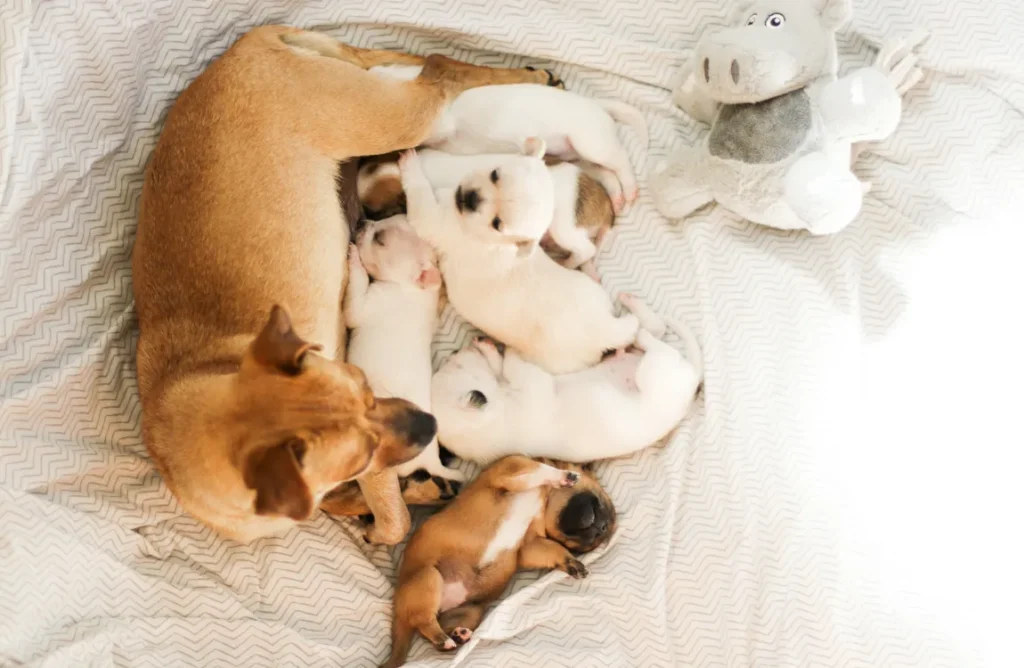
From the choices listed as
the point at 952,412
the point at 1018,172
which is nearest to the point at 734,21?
the point at 1018,172

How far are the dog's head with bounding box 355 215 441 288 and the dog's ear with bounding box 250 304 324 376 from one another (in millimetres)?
815

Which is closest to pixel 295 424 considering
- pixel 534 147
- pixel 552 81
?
pixel 534 147

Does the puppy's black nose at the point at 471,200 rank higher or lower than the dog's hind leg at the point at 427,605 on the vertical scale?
higher

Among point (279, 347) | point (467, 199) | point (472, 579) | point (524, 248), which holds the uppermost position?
point (279, 347)

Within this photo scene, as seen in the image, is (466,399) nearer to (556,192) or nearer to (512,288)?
(512,288)

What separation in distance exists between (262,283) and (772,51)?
5.13 ft

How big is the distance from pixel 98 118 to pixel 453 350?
1.31m

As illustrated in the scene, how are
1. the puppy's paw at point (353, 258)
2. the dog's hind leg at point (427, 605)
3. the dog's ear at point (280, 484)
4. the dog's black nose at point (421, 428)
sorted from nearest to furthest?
the dog's ear at point (280, 484) → the dog's black nose at point (421, 428) → the dog's hind leg at point (427, 605) → the puppy's paw at point (353, 258)

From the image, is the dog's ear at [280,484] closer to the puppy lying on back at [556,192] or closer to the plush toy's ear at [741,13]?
the puppy lying on back at [556,192]

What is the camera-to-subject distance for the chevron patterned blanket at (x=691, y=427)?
2453 millimetres

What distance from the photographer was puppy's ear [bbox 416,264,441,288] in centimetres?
274

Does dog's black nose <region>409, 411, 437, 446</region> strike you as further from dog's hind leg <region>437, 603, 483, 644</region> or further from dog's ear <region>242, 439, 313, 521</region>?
dog's hind leg <region>437, 603, 483, 644</region>

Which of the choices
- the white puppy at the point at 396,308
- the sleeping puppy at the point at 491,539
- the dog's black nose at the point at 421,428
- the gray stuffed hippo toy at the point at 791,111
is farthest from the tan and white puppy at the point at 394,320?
the gray stuffed hippo toy at the point at 791,111

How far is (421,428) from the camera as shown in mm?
2105
